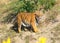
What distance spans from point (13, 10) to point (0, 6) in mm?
1061

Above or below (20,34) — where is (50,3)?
above

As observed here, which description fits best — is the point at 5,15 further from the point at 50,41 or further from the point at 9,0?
the point at 50,41

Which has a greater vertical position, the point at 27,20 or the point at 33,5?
the point at 33,5

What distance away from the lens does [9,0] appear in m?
10.9

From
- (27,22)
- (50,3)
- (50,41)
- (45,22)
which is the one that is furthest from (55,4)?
(50,41)

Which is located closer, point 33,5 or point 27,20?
point 27,20

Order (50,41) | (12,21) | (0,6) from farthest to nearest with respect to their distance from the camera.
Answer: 1. (0,6)
2. (12,21)
3. (50,41)

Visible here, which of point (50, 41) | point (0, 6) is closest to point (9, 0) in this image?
point (0, 6)

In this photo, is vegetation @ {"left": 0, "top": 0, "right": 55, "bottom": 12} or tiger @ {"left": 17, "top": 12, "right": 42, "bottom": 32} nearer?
tiger @ {"left": 17, "top": 12, "right": 42, "bottom": 32}

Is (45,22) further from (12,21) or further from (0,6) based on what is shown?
(0,6)

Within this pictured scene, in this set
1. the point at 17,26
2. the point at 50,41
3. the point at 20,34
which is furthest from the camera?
the point at 17,26

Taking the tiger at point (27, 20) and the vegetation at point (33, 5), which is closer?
the tiger at point (27, 20)

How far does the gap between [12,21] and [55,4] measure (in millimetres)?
1744

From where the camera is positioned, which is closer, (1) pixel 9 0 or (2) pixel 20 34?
(2) pixel 20 34
